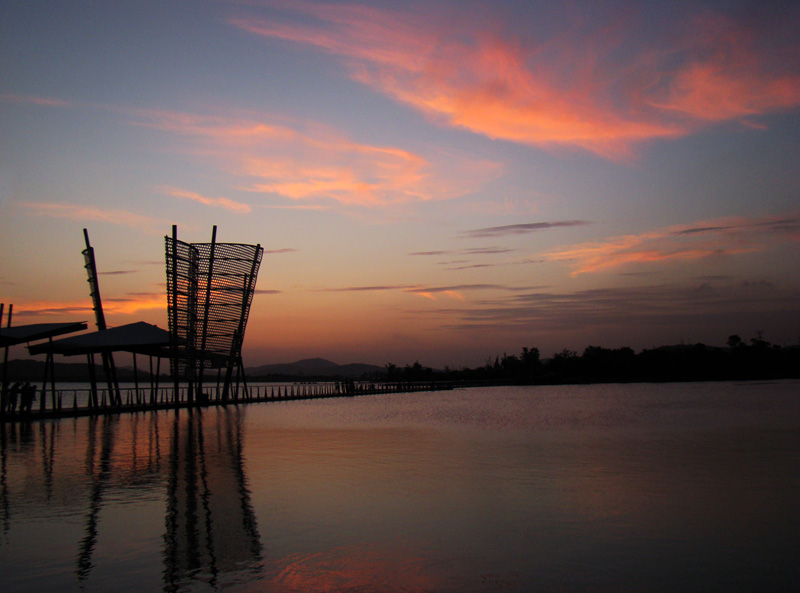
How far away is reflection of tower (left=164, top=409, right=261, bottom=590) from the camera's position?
27.8 ft

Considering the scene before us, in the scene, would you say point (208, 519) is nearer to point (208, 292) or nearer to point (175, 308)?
point (175, 308)

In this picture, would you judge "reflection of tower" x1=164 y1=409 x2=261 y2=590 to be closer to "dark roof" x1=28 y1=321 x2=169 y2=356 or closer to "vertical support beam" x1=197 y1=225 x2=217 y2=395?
"dark roof" x1=28 y1=321 x2=169 y2=356

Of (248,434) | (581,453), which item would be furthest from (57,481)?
(581,453)

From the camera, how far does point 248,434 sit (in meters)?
26.6

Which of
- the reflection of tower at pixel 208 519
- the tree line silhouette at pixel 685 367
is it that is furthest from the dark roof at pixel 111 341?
the tree line silhouette at pixel 685 367

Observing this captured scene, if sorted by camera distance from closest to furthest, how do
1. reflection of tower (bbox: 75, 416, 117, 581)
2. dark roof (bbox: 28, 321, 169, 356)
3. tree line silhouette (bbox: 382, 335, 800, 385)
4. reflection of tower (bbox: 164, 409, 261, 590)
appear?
reflection of tower (bbox: 164, 409, 261, 590)
reflection of tower (bbox: 75, 416, 117, 581)
dark roof (bbox: 28, 321, 169, 356)
tree line silhouette (bbox: 382, 335, 800, 385)

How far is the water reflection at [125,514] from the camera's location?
326 inches

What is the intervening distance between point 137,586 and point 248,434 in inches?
759

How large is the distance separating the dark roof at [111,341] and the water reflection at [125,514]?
484 inches

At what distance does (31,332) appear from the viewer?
93.2 ft

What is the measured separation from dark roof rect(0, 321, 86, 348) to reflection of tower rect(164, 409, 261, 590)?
11.6 metres

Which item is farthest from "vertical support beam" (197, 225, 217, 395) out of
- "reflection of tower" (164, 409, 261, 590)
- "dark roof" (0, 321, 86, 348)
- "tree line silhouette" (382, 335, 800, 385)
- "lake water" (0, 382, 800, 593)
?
"tree line silhouette" (382, 335, 800, 385)

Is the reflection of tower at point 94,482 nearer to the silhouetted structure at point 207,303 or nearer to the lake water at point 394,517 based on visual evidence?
the lake water at point 394,517

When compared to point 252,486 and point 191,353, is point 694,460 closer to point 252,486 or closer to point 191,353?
point 252,486
